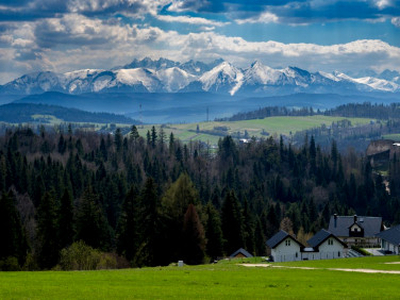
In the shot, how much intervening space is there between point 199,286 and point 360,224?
7801 cm

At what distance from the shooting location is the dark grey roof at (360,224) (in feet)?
350

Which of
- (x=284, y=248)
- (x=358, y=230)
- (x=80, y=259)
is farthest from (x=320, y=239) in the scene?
(x=80, y=259)

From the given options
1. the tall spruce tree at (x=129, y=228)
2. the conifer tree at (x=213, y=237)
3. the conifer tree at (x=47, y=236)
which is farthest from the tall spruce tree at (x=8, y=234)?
the conifer tree at (x=213, y=237)

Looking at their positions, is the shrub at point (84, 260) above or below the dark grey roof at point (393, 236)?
above

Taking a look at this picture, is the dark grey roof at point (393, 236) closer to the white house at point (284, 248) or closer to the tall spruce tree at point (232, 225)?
the white house at point (284, 248)

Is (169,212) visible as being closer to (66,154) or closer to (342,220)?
(342,220)

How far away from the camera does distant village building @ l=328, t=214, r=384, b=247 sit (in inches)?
4173

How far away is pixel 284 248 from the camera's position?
8262 centimetres

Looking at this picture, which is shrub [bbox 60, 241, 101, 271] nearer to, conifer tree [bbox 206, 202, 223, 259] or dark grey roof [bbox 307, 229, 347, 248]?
conifer tree [bbox 206, 202, 223, 259]

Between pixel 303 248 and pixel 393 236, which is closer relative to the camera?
pixel 303 248

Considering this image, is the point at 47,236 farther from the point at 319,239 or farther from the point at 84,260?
the point at 319,239

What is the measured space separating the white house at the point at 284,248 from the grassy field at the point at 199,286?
38649 millimetres

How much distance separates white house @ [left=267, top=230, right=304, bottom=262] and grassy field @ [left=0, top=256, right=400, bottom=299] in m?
38.6

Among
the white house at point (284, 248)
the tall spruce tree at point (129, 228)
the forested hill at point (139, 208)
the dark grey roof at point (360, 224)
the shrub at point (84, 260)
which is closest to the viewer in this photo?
the shrub at point (84, 260)
